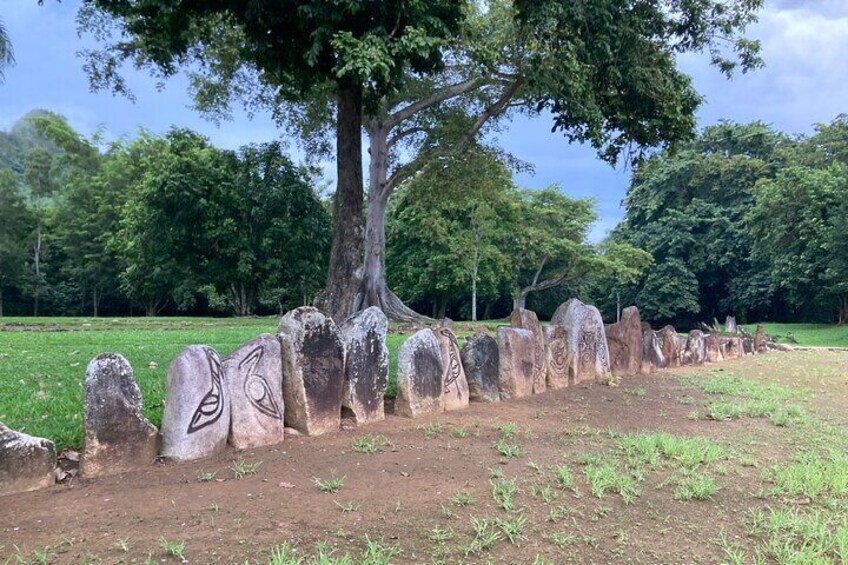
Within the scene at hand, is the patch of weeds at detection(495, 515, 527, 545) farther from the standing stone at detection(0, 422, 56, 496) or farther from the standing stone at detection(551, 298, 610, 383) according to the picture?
the standing stone at detection(551, 298, 610, 383)

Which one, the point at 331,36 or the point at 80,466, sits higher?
the point at 331,36

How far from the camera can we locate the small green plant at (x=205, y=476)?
3040 mm

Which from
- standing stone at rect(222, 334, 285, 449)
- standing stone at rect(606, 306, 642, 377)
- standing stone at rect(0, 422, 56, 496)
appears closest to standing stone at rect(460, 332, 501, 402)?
standing stone at rect(222, 334, 285, 449)

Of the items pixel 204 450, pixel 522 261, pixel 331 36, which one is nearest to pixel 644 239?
pixel 522 261

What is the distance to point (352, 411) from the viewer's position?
4.24 m

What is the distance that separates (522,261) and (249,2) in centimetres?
2604

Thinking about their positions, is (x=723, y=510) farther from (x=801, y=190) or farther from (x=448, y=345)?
(x=801, y=190)

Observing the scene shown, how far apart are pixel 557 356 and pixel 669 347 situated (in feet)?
13.5

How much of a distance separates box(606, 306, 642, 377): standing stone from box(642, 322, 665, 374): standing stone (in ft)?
1.39

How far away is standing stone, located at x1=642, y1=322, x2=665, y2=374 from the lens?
8.25 meters

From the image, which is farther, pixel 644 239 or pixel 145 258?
pixel 644 239

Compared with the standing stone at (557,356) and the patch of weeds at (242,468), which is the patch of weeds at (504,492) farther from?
the standing stone at (557,356)

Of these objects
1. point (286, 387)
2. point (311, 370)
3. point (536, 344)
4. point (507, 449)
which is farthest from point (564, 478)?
point (536, 344)

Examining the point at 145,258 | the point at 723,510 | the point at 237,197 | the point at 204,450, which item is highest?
the point at 237,197
